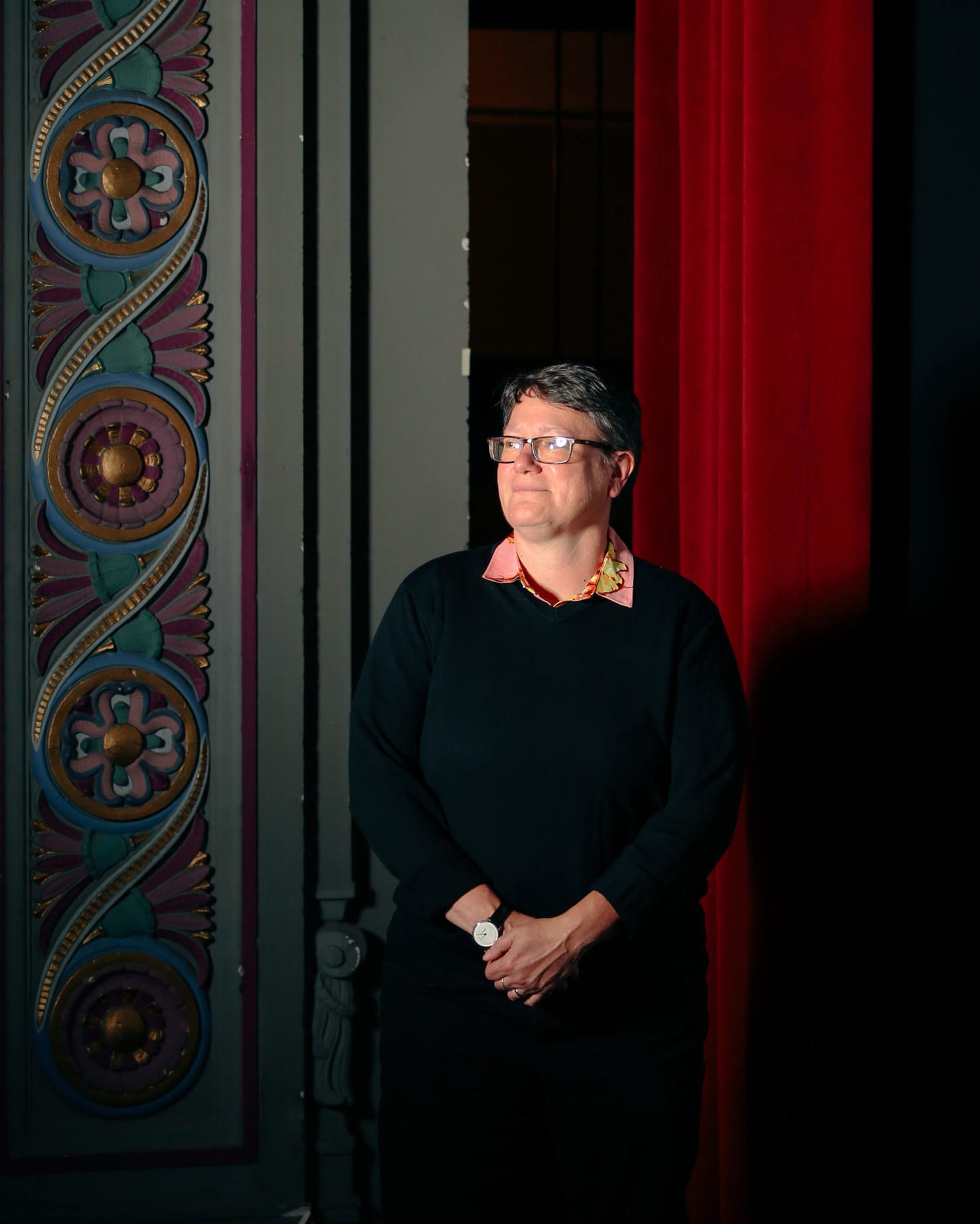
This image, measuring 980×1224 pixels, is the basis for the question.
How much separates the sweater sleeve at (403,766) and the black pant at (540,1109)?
0.50 feet

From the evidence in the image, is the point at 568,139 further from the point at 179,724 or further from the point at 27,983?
the point at 27,983

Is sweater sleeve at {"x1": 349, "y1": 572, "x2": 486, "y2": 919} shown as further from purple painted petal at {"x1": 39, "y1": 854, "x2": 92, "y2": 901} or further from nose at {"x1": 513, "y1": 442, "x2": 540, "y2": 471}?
purple painted petal at {"x1": 39, "y1": 854, "x2": 92, "y2": 901}

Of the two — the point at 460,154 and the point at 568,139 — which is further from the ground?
the point at 568,139

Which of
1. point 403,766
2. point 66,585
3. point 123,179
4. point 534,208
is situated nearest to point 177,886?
point 66,585

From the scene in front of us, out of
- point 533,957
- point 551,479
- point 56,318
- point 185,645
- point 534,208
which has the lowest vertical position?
point 533,957

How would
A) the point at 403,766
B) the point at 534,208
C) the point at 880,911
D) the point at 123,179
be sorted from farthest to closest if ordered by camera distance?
1. the point at 534,208
2. the point at 123,179
3. the point at 880,911
4. the point at 403,766

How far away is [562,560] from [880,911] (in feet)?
2.25

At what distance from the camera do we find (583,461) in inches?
45.1

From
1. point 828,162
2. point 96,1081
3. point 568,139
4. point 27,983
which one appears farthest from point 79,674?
point 568,139

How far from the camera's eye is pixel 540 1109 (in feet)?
3.79

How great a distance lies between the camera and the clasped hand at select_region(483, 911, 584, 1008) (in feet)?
3.48

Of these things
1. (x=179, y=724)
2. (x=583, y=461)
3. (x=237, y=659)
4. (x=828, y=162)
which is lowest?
(x=179, y=724)

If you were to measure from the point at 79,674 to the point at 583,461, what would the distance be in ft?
3.13

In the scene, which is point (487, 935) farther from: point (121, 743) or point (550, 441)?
point (121, 743)
